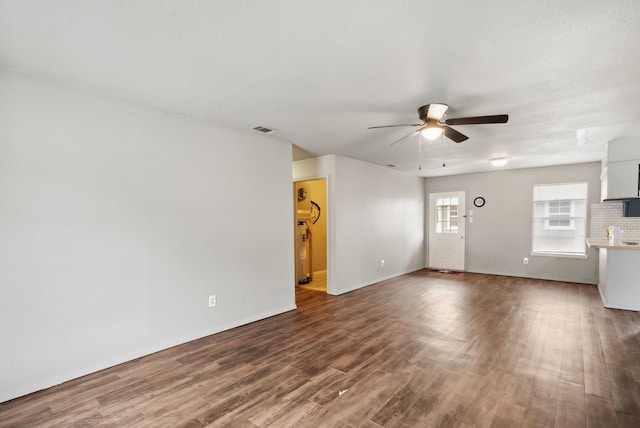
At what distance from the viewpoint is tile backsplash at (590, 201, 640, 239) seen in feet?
17.0

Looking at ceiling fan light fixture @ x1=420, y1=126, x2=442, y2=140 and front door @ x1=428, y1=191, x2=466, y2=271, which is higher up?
ceiling fan light fixture @ x1=420, y1=126, x2=442, y2=140

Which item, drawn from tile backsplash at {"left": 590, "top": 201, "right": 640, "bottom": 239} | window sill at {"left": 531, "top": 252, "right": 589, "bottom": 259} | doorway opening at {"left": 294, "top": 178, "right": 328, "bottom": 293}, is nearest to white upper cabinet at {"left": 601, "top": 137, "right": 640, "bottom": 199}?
tile backsplash at {"left": 590, "top": 201, "right": 640, "bottom": 239}

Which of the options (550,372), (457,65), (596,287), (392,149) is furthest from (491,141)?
(596,287)

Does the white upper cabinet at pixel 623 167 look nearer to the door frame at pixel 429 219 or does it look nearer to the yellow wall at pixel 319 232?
the door frame at pixel 429 219

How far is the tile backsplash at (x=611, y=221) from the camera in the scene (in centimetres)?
517

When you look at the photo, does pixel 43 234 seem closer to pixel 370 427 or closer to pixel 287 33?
pixel 287 33

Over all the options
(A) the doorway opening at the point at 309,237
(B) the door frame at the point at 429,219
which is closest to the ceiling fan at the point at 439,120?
(A) the doorway opening at the point at 309,237

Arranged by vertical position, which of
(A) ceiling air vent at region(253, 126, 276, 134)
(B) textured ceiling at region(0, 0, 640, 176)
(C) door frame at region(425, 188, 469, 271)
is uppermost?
(B) textured ceiling at region(0, 0, 640, 176)

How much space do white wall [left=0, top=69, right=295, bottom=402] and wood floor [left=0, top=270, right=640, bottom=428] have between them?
11.7 inches

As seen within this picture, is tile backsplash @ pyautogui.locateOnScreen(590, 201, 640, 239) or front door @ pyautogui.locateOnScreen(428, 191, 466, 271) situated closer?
tile backsplash @ pyautogui.locateOnScreen(590, 201, 640, 239)

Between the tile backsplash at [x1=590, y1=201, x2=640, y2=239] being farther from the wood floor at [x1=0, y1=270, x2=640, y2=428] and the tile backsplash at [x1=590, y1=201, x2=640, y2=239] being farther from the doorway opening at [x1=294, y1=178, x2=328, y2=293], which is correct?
the doorway opening at [x1=294, y1=178, x2=328, y2=293]

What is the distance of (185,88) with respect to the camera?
263 centimetres

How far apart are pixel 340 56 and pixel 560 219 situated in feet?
21.7

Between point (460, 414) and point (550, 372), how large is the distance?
116 centimetres
